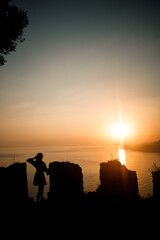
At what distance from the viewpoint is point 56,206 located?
26.8 feet

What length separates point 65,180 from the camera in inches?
360

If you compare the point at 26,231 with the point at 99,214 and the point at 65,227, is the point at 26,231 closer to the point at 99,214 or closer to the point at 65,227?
the point at 65,227

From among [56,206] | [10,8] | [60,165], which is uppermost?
[10,8]

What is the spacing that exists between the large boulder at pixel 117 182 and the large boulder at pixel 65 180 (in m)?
2.33

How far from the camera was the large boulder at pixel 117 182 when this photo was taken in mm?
10314

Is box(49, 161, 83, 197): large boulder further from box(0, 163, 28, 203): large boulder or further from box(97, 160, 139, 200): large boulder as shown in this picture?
box(97, 160, 139, 200): large boulder

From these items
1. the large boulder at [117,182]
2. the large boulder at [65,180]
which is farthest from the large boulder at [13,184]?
the large boulder at [117,182]

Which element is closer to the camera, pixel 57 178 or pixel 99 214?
pixel 99 214

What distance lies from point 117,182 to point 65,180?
3842 millimetres

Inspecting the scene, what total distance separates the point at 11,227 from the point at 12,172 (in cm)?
222

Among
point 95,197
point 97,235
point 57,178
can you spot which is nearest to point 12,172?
point 57,178

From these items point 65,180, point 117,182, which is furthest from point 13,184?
point 117,182

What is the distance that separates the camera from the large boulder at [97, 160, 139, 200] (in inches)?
406

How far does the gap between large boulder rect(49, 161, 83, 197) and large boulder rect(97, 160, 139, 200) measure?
233 cm
